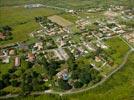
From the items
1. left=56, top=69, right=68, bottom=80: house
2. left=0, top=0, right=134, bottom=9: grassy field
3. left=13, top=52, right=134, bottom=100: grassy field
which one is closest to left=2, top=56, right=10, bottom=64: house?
left=56, top=69, right=68, bottom=80: house

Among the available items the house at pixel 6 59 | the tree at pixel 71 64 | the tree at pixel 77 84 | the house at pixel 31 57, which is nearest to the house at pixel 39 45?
the house at pixel 31 57

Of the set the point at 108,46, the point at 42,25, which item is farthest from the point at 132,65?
the point at 42,25

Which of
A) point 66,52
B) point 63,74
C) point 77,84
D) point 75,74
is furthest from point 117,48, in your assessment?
point 77,84

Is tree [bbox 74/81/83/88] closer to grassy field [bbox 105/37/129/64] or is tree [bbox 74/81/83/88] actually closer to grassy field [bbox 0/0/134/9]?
grassy field [bbox 105/37/129/64]

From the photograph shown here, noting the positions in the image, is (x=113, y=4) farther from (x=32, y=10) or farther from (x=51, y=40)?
(x=51, y=40)

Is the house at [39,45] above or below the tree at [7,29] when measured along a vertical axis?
below

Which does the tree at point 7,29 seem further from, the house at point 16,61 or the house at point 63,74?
the house at point 63,74
